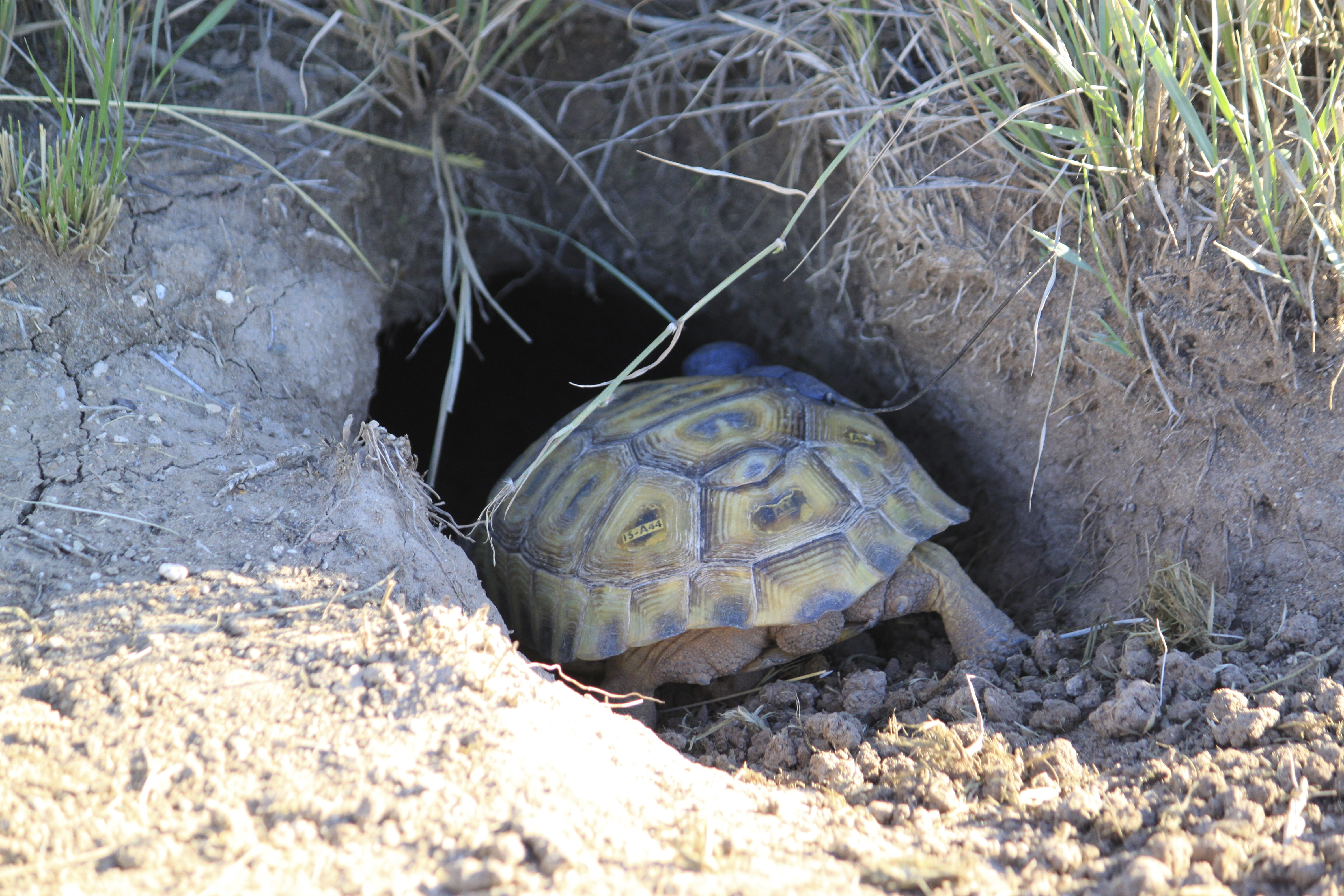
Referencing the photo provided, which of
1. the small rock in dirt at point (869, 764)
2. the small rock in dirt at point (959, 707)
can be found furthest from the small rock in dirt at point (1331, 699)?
the small rock in dirt at point (869, 764)

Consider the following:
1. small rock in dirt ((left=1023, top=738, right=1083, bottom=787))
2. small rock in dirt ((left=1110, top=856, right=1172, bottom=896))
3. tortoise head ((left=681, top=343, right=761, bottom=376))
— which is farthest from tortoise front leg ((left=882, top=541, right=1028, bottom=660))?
tortoise head ((left=681, top=343, right=761, bottom=376))

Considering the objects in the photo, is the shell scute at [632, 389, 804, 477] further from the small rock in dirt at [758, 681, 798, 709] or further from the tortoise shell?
the small rock in dirt at [758, 681, 798, 709]

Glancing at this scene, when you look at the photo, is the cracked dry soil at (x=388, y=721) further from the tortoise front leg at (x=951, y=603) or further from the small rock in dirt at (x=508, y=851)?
the tortoise front leg at (x=951, y=603)

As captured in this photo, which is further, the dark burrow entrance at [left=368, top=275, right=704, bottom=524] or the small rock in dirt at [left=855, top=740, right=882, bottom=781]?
the dark burrow entrance at [left=368, top=275, right=704, bottom=524]

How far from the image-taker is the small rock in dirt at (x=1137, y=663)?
7.11ft

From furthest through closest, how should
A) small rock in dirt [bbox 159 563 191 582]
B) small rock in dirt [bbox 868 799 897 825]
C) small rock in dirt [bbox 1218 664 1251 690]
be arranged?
small rock in dirt [bbox 1218 664 1251 690] < small rock in dirt [bbox 159 563 191 582] < small rock in dirt [bbox 868 799 897 825]

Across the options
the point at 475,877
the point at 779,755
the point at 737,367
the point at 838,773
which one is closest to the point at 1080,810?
the point at 838,773

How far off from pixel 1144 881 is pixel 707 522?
1.42 metres

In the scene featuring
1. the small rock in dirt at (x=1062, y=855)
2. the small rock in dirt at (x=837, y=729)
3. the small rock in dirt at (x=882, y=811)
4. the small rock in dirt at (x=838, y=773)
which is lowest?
the small rock in dirt at (x=837, y=729)

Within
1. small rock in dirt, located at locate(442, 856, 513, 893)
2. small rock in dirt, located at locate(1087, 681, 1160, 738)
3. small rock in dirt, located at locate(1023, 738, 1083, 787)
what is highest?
small rock in dirt, located at locate(442, 856, 513, 893)

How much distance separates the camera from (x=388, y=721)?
65.7 inches

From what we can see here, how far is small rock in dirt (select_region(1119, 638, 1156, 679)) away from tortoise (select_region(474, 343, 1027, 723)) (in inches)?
14.2

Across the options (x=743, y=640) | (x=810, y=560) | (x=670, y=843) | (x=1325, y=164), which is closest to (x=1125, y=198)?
(x=1325, y=164)

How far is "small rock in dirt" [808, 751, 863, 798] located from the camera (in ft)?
6.37
